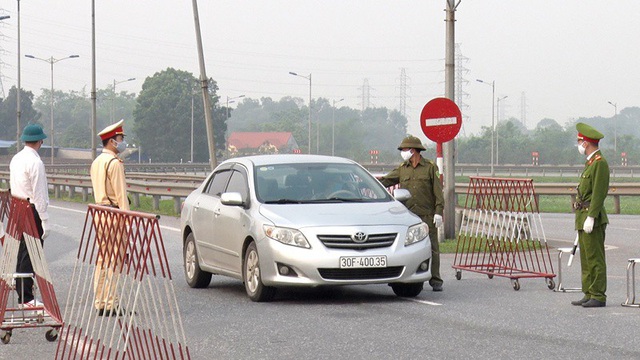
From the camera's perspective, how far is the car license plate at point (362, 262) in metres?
12.6

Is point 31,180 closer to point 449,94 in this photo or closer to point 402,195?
point 402,195

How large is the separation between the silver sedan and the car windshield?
0.01m

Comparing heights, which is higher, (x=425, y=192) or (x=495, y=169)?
(x=425, y=192)

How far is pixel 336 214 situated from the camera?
516 inches

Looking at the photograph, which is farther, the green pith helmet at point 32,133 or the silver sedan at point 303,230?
the silver sedan at point 303,230

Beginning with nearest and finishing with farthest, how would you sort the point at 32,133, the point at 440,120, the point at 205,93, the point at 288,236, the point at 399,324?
the point at 399,324 < the point at 32,133 < the point at 288,236 < the point at 440,120 < the point at 205,93

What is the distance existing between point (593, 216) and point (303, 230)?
9.43 feet

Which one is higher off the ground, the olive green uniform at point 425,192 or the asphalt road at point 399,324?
the olive green uniform at point 425,192

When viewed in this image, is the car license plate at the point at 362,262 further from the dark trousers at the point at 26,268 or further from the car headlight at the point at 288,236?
the dark trousers at the point at 26,268

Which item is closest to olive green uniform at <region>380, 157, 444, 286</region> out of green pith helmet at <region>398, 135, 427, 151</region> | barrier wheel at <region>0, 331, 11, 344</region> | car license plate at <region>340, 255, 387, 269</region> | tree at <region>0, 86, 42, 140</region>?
green pith helmet at <region>398, 135, 427, 151</region>

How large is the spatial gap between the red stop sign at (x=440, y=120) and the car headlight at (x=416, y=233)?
7240 mm

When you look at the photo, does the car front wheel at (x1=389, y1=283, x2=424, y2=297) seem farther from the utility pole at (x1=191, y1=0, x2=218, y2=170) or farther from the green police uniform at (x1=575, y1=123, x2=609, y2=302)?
the utility pole at (x1=191, y1=0, x2=218, y2=170)

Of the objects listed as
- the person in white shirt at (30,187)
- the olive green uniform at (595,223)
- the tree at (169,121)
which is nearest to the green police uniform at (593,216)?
the olive green uniform at (595,223)

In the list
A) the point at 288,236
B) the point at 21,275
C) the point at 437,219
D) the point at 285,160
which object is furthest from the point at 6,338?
the point at 437,219
